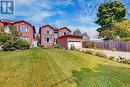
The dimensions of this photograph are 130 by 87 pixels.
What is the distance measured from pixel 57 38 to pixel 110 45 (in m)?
20.7

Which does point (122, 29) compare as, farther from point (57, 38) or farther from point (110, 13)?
point (57, 38)

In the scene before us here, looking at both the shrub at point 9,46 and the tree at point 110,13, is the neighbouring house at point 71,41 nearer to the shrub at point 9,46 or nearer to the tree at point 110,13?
the tree at point 110,13

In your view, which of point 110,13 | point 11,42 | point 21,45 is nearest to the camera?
point 11,42

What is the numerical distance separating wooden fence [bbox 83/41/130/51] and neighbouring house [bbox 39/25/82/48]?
8.82ft

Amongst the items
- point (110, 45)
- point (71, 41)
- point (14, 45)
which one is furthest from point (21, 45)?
point (110, 45)

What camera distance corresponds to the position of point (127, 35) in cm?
5553

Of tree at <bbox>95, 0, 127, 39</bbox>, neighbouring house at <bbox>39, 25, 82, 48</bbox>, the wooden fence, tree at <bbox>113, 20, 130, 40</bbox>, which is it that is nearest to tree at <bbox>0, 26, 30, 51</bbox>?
neighbouring house at <bbox>39, 25, 82, 48</bbox>

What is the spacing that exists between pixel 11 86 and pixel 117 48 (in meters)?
39.3

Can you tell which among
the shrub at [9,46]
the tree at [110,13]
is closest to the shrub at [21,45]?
the shrub at [9,46]

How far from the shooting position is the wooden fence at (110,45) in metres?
44.7

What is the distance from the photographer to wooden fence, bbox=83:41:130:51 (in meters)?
44.7

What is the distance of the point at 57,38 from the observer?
65125mm

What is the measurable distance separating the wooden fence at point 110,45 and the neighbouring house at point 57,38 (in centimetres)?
269

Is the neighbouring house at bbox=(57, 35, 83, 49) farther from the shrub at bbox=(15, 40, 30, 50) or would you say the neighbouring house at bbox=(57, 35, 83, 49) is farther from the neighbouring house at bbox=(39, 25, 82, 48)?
the shrub at bbox=(15, 40, 30, 50)
